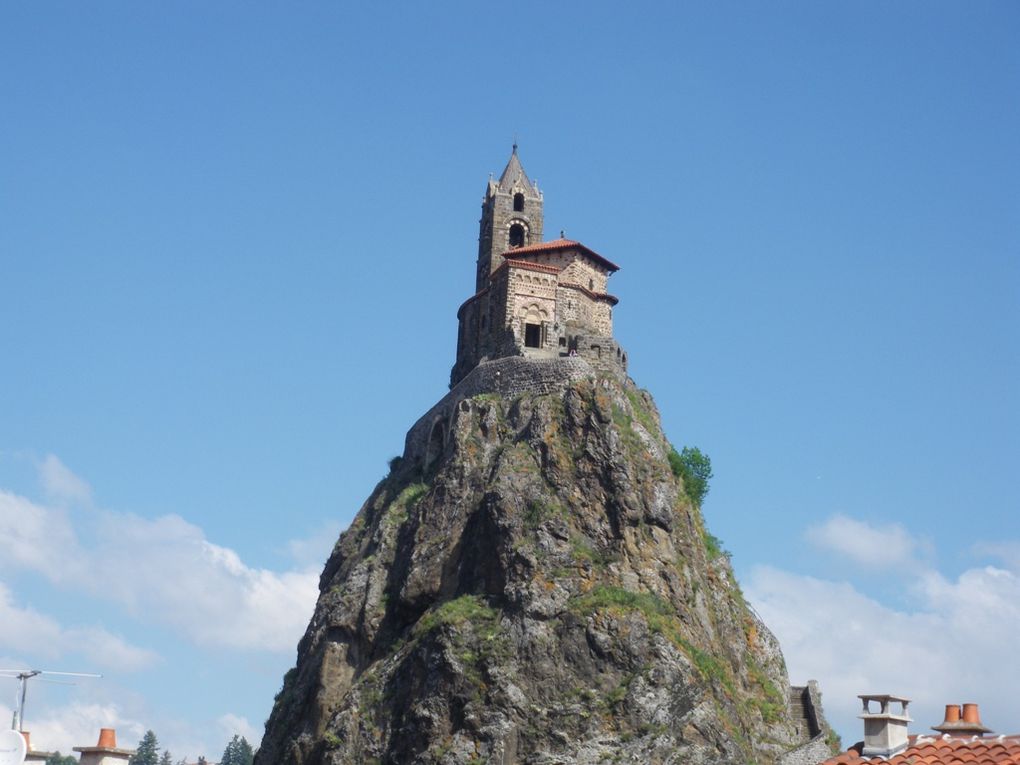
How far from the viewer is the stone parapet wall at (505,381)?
328ft

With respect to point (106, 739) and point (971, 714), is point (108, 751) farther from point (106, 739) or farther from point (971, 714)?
point (971, 714)

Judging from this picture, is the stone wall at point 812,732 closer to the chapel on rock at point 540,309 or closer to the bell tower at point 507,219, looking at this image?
the chapel on rock at point 540,309

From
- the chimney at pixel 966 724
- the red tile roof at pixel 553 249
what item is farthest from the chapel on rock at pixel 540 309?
the chimney at pixel 966 724

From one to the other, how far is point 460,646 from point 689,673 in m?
11.8

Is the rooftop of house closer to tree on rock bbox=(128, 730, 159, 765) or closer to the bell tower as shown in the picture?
the bell tower

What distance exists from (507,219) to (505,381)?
18.7 meters

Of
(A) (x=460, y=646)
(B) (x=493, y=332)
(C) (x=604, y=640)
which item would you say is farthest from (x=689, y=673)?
(B) (x=493, y=332)

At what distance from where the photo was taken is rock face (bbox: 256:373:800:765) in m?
84.9

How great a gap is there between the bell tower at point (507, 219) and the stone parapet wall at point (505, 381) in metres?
10.9

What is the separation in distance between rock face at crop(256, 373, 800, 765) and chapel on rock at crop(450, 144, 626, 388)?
4.83 m

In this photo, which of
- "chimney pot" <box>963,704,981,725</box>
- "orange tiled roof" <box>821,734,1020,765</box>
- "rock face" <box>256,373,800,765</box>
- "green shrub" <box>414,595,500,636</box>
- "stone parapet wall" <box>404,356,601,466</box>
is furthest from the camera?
"stone parapet wall" <box>404,356,601,466</box>

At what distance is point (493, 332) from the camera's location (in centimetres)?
10700

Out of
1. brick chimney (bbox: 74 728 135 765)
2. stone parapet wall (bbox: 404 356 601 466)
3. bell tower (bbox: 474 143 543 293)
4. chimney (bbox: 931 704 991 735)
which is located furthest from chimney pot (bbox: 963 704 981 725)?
bell tower (bbox: 474 143 543 293)

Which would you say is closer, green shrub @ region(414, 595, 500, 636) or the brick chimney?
the brick chimney
